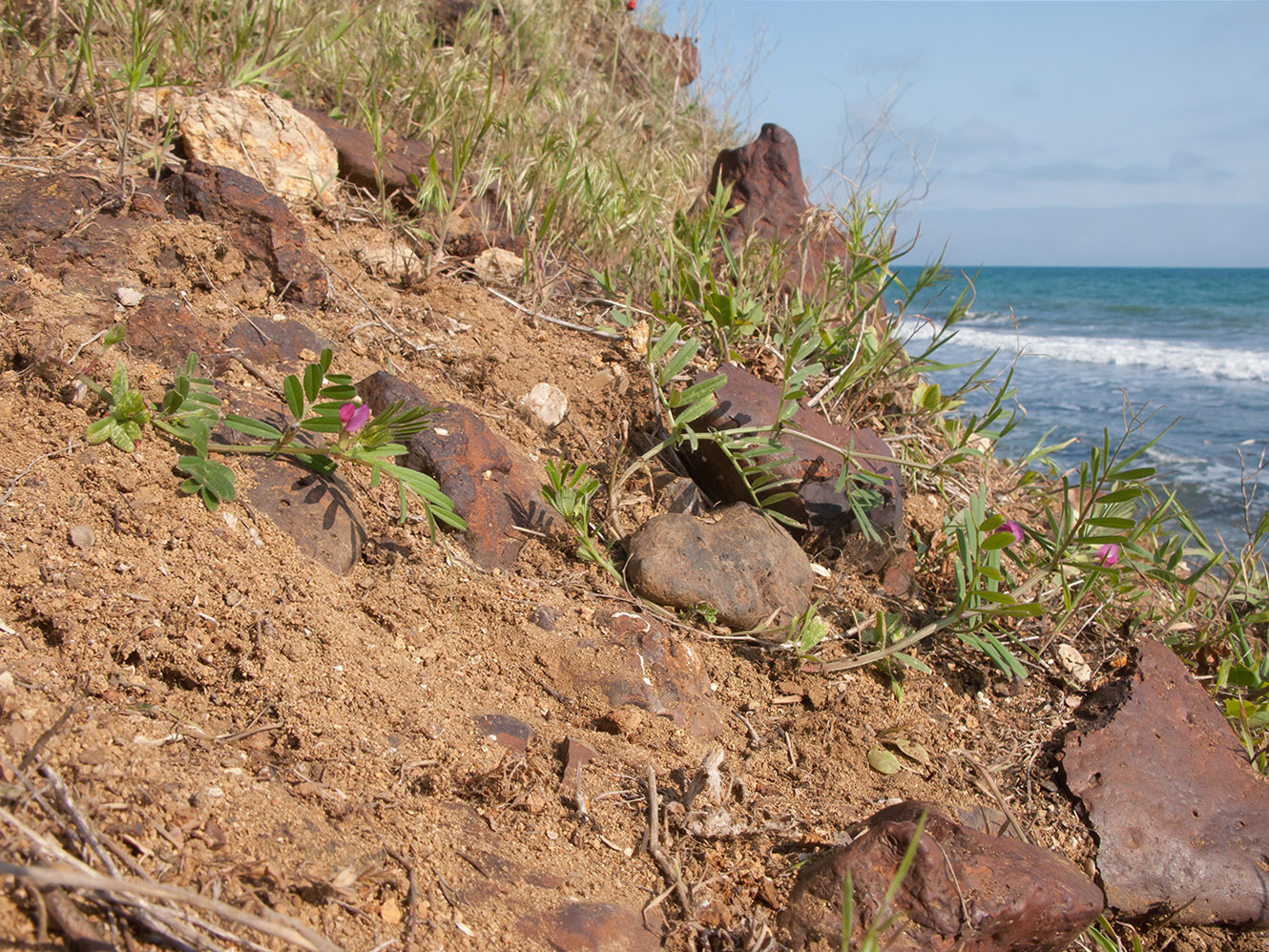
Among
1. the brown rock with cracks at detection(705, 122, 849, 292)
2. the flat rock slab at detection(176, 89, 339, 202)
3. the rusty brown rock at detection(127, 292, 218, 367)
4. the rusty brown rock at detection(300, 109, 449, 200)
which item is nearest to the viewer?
the rusty brown rock at detection(127, 292, 218, 367)

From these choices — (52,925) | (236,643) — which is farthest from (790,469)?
(52,925)

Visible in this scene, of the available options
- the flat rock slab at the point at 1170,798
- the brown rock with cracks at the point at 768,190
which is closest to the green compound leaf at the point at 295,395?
the flat rock slab at the point at 1170,798

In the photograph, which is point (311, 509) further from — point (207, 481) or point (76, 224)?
point (76, 224)

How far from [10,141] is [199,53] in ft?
2.56

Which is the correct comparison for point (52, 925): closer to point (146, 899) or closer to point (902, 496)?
point (146, 899)

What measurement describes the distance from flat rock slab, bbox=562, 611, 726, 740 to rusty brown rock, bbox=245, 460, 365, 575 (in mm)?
565

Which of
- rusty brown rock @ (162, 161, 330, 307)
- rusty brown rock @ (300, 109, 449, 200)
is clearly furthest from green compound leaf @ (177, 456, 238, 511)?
rusty brown rock @ (300, 109, 449, 200)

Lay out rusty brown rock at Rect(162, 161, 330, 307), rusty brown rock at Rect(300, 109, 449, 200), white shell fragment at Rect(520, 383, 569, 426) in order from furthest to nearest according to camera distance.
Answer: rusty brown rock at Rect(300, 109, 449, 200)
white shell fragment at Rect(520, 383, 569, 426)
rusty brown rock at Rect(162, 161, 330, 307)

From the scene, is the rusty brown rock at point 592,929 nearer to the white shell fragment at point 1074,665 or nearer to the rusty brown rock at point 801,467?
the rusty brown rock at point 801,467

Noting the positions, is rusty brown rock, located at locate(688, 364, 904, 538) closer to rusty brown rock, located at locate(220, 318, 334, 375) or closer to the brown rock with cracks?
rusty brown rock, located at locate(220, 318, 334, 375)

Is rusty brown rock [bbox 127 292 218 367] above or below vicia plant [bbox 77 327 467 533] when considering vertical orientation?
above

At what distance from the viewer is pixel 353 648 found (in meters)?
1.70

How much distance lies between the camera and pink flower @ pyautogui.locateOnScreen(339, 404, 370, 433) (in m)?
1.83

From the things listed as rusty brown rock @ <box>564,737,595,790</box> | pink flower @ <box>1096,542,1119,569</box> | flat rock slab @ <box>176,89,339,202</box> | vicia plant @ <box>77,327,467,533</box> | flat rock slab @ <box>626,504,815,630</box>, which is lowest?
rusty brown rock @ <box>564,737,595,790</box>
